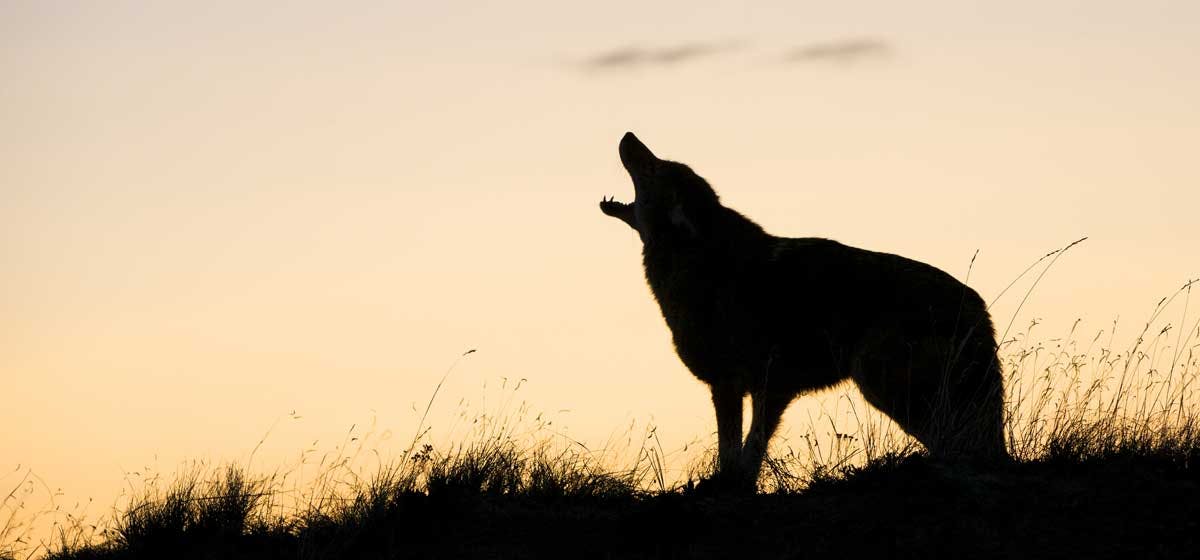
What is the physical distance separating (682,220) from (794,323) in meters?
1.29

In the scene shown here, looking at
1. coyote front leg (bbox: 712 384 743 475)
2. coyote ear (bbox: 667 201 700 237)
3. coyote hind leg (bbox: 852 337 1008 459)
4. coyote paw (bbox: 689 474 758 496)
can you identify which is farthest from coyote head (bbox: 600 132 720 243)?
coyote paw (bbox: 689 474 758 496)

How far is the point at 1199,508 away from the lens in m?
5.33

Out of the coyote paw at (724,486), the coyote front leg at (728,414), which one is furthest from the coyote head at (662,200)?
the coyote paw at (724,486)

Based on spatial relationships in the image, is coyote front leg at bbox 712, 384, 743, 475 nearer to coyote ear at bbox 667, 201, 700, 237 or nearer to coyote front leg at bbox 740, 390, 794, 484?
coyote front leg at bbox 740, 390, 794, 484

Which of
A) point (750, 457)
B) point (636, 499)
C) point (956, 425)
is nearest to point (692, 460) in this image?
point (750, 457)

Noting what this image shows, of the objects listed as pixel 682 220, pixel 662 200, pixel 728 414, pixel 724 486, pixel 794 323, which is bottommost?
pixel 724 486

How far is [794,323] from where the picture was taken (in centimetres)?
836

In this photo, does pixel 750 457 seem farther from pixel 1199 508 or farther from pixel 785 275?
pixel 1199 508

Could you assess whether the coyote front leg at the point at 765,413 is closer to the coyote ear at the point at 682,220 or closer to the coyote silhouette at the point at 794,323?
the coyote silhouette at the point at 794,323

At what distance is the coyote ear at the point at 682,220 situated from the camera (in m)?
9.09

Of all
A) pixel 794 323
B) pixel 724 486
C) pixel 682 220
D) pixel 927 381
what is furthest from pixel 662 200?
pixel 724 486

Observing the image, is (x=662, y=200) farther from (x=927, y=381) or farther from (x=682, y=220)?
(x=927, y=381)

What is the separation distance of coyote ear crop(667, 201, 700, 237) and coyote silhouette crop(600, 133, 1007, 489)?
0.03 ft

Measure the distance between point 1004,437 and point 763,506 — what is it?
211 centimetres
